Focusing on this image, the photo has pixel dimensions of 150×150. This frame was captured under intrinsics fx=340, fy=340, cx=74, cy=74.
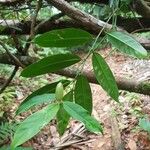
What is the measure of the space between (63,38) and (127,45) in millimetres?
186

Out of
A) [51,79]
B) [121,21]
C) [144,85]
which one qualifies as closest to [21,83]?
[51,79]

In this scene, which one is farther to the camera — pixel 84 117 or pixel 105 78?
pixel 105 78

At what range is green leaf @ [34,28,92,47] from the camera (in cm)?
95

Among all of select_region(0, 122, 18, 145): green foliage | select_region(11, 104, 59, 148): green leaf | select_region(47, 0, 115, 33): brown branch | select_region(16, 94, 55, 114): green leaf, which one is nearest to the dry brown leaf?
select_region(0, 122, 18, 145): green foliage

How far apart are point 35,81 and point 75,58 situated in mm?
4111

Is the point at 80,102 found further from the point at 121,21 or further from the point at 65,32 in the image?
the point at 121,21

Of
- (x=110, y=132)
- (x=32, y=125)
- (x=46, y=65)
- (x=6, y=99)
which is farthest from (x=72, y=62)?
(x=6, y=99)

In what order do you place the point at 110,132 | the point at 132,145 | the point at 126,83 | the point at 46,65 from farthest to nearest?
the point at 110,132, the point at 132,145, the point at 126,83, the point at 46,65

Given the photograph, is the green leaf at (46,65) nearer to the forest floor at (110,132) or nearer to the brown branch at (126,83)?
the brown branch at (126,83)

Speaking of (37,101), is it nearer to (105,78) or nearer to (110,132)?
(105,78)

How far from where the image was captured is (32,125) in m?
0.73

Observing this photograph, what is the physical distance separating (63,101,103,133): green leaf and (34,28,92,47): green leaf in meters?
0.23

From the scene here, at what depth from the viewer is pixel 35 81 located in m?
5.11

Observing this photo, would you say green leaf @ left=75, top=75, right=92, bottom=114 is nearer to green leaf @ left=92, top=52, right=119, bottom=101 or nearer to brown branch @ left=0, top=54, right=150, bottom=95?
green leaf @ left=92, top=52, right=119, bottom=101
